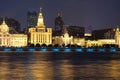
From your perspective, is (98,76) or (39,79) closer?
(39,79)

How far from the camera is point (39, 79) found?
35656mm

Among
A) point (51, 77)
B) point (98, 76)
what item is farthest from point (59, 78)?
point (98, 76)

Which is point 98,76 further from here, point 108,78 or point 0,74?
point 0,74

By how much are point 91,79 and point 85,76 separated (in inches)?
100

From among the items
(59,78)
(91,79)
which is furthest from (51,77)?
(91,79)

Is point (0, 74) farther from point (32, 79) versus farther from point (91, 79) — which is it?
point (91, 79)

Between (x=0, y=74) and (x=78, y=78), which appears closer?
(x=78, y=78)

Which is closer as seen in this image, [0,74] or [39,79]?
[39,79]

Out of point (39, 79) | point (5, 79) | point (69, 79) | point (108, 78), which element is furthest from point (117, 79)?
point (5, 79)

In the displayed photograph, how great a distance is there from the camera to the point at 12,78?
120 feet

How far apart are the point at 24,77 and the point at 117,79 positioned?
275 inches

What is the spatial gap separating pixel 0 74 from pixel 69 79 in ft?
22.1

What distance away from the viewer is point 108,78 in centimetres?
3681

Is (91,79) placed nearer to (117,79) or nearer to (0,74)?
(117,79)
